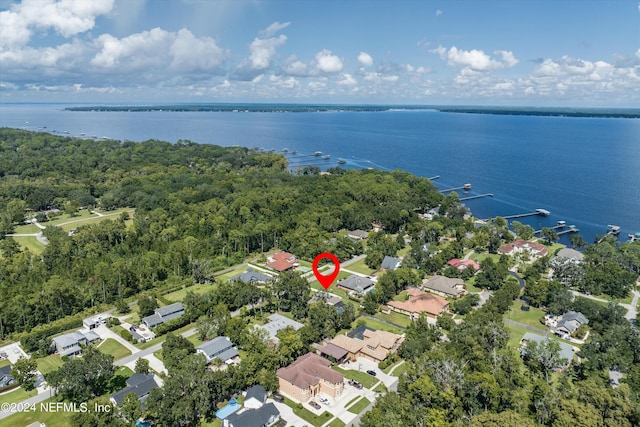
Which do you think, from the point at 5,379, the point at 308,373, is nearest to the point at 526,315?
the point at 308,373

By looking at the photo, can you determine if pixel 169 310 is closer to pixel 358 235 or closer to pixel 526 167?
pixel 358 235

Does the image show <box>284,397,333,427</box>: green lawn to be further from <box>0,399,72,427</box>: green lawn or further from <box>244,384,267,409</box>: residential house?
<box>0,399,72,427</box>: green lawn

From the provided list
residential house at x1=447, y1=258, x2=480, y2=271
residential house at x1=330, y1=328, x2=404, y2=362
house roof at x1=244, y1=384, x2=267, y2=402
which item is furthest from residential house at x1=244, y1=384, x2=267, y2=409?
residential house at x1=447, y1=258, x2=480, y2=271

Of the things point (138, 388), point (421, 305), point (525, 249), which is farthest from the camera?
point (525, 249)

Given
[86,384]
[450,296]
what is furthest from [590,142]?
[86,384]

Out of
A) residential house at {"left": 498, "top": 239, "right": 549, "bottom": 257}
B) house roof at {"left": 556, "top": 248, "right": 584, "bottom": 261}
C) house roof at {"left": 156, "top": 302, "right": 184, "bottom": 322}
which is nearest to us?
house roof at {"left": 156, "top": 302, "right": 184, "bottom": 322}

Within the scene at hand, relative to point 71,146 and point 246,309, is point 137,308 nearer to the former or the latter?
point 246,309
